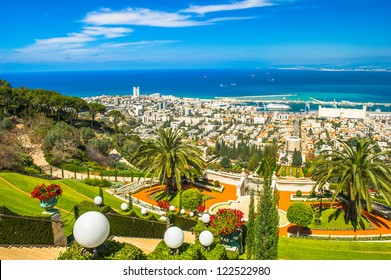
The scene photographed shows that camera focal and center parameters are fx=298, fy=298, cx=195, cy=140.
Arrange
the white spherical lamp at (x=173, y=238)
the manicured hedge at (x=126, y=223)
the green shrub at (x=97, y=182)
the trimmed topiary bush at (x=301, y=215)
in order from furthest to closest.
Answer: the green shrub at (x=97, y=182) < the trimmed topiary bush at (x=301, y=215) < the manicured hedge at (x=126, y=223) < the white spherical lamp at (x=173, y=238)

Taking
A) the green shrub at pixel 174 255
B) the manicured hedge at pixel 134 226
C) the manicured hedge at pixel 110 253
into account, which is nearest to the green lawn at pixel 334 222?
the manicured hedge at pixel 134 226

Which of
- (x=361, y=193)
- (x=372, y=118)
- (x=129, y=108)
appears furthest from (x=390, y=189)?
(x=129, y=108)

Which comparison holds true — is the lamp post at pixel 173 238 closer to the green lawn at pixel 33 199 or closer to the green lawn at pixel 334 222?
the green lawn at pixel 33 199

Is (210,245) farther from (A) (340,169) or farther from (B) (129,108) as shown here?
(B) (129,108)

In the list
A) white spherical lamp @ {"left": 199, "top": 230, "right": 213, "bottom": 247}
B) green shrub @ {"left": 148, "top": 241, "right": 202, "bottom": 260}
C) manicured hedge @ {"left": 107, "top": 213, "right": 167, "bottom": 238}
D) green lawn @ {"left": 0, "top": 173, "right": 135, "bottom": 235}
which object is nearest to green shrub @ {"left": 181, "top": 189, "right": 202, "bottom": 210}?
green lawn @ {"left": 0, "top": 173, "right": 135, "bottom": 235}

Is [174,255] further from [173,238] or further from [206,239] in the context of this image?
[206,239]

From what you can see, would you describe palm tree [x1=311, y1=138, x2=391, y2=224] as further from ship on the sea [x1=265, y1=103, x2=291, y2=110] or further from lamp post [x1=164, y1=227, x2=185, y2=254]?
ship on the sea [x1=265, y1=103, x2=291, y2=110]
